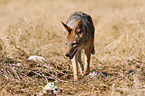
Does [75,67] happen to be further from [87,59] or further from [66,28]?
[66,28]

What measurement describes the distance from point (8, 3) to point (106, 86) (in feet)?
40.9

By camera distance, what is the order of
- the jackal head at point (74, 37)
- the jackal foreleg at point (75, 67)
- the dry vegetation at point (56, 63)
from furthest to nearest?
the jackal foreleg at point (75, 67) → the dry vegetation at point (56, 63) → the jackal head at point (74, 37)

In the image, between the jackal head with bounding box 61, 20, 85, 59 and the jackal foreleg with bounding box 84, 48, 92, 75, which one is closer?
the jackal head with bounding box 61, 20, 85, 59

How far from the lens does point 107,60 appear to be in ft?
20.6

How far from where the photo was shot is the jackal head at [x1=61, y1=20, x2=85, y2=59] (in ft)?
14.6

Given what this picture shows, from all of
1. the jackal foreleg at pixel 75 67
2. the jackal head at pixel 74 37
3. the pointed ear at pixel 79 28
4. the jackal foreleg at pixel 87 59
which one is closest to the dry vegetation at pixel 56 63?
the jackal foreleg at pixel 75 67

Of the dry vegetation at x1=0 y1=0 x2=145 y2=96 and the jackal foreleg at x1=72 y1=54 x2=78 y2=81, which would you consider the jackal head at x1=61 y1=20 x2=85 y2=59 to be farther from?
the dry vegetation at x1=0 y1=0 x2=145 y2=96

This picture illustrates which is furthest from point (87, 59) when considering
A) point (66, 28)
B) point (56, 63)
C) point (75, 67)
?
point (66, 28)

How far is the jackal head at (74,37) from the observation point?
14.6ft

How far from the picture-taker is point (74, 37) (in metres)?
4.50

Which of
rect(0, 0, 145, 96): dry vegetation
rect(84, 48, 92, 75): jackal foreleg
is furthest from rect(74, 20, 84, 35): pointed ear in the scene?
rect(0, 0, 145, 96): dry vegetation

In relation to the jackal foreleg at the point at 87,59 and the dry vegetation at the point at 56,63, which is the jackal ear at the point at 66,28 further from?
the dry vegetation at the point at 56,63

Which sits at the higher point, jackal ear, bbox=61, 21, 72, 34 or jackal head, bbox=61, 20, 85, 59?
jackal ear, bbox=61, 21, 72, 34

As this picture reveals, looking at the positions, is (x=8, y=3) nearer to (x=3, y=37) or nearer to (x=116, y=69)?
(x=3, y=37)
